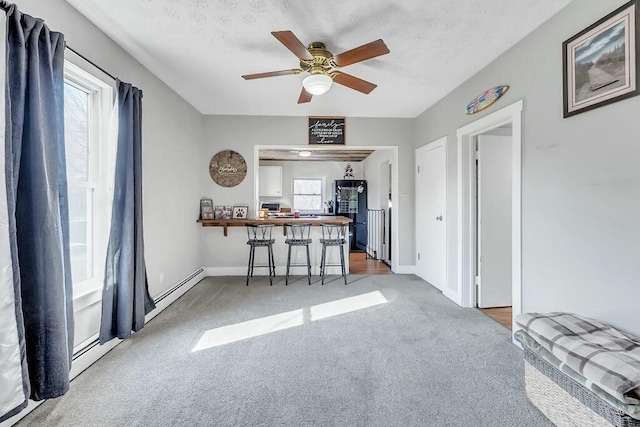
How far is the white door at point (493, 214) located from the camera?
3209mm

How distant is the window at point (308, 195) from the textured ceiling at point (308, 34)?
15.4 feet

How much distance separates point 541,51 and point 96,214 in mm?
3575

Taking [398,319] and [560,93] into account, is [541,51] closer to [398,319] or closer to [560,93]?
[560,93]

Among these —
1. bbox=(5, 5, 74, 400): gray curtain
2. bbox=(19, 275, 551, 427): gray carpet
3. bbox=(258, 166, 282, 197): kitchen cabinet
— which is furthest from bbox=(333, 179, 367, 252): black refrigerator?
bbox=(5, 5, 74, 400): gray curtain

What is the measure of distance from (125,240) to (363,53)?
2313 millimetres

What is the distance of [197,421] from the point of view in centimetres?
158

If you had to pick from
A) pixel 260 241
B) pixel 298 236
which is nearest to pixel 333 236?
pixel 298 236

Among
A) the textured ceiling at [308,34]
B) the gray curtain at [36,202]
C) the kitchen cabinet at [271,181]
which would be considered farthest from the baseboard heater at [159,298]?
the kitchen cabinet at [271,181]

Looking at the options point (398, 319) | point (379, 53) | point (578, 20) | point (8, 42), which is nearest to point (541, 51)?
point (578, 20)

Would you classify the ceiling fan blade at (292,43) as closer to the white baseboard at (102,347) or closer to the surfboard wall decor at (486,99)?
the surfboard wall decor at (486,99)

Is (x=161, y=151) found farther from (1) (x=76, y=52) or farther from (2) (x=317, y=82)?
(2) (x=317, y=82)

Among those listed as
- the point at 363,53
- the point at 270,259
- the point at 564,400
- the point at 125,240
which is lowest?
the point at 564,400

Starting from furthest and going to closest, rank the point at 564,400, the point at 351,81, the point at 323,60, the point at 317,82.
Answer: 1. the point at 351,81
2. the point at 317,82
3. the point at 323,60
4. the point at 564,400

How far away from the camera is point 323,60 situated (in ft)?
7.88
